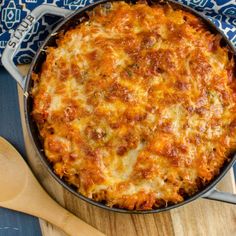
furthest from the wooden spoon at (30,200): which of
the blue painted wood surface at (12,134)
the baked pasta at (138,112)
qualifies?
the baked pasta at (138,112)

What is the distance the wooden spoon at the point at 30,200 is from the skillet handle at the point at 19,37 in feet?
1.67

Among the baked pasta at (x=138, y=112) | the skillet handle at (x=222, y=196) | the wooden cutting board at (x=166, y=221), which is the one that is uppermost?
the baked pasta at (x=138, y=112)

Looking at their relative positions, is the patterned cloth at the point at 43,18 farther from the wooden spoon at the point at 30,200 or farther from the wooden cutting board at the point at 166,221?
the wooden cutting board at the point at 166,221

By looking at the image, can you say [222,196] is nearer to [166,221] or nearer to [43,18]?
[166,221]

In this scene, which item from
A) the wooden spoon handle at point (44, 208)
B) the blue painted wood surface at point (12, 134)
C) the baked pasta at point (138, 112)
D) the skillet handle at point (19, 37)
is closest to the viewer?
the baked pasta at point (138, 112)

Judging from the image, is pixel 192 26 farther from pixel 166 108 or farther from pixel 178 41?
pixel 166 108

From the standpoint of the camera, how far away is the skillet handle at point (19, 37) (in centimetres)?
244

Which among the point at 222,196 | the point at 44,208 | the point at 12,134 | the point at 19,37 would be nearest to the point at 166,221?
the point at 222,196

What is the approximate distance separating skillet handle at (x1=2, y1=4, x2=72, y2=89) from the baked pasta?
140mm

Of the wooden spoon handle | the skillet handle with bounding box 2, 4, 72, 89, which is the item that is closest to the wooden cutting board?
the wooden spoon handle

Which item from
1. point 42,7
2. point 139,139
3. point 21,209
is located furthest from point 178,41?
point 21,209

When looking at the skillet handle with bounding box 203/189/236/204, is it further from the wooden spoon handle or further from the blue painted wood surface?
the blue painted wood surface

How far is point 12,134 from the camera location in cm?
287

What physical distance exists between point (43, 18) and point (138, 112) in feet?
2.58
